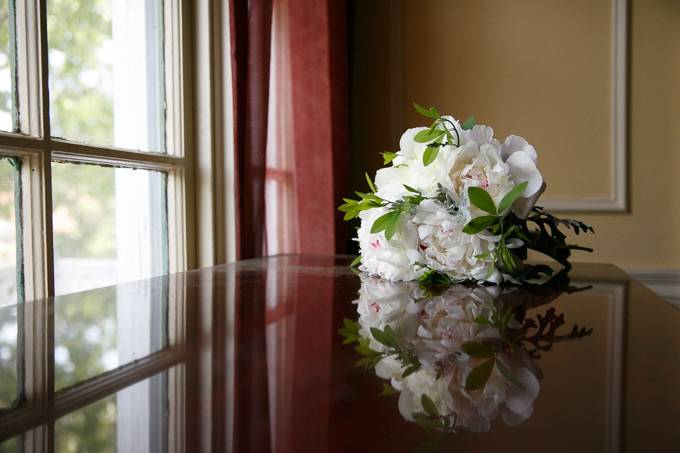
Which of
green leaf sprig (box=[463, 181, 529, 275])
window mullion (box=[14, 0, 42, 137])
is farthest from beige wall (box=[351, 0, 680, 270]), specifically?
green leaf sprig (box=[463, 181, 529, 275])

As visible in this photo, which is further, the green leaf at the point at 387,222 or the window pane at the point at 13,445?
the green leaf at the point at 387,222

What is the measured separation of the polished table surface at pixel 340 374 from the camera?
217 millimetres

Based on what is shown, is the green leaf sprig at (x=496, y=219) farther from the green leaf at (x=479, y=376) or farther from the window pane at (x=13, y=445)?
the window pane at (x=13, y=445)

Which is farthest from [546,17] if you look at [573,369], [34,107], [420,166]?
[573,369]

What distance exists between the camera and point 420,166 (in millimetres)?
677

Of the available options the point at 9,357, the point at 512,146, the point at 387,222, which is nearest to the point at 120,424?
the point at 9,357

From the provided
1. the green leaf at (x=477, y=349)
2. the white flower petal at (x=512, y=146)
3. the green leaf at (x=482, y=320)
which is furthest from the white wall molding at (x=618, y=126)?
the green leaf at (x=477, y=349)

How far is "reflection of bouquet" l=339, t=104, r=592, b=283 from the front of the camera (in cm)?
63

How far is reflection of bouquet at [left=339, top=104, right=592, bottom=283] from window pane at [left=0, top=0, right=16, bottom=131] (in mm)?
506

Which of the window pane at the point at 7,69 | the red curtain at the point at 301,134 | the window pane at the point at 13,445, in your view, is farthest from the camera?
the red curtain at the point at 301,134

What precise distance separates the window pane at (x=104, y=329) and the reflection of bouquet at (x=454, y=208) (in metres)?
0.25

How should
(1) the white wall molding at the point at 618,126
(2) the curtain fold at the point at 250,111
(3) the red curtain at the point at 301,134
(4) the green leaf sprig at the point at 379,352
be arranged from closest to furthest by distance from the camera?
1. (4) the green leaf sprig at the point at 379,352
2. (2) the curtain fold at the point at 250,111
3. (3) the red curtain at the point at 301,134
4. (1) the white wall molding at the point at 618,126

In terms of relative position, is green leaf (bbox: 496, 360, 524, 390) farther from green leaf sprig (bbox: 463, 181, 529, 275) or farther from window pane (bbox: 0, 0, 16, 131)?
window pane (bbox: 0, 0, 16, 131)

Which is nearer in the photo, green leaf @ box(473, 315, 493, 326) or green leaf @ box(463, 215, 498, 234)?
green leaf @ box(473, 315, 493, 326)
